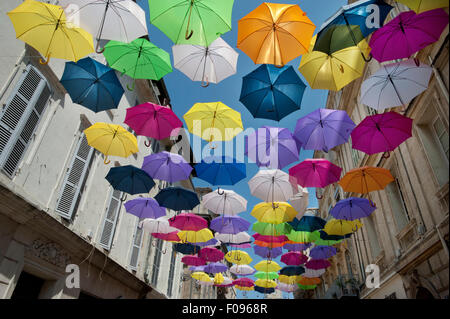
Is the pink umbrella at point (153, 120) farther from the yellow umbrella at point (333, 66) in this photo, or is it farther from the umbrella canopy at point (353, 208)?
the umbrella canopy at point (353, 208)

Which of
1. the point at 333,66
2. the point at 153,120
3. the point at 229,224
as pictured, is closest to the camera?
the point at 333,66

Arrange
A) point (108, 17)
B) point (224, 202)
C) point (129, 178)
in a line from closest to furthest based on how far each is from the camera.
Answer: point (108, 17) → point (129, 178) → point (224, 202)

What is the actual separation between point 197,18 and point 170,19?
544 mm

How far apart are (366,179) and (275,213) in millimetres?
3132

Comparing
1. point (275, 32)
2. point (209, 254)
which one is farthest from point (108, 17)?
point (209, 254)

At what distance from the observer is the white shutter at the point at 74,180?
918 centimetres

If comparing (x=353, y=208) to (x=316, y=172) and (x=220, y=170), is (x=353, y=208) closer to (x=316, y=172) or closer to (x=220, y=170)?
(x=316, y=172)

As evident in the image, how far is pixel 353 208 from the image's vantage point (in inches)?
376

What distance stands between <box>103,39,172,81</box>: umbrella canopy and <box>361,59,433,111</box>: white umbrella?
4.59 m

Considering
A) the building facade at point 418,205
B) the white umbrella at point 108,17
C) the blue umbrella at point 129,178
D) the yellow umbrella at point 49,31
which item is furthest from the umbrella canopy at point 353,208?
the yellow umbrella at point 49,31

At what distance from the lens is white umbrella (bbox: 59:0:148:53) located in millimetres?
5902

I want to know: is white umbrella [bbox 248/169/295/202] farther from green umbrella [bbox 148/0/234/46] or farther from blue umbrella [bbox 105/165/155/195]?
green umbrella [bbox 148/0/234/46]

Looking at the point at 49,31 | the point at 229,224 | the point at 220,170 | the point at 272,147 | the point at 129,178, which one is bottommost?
the point at 229,224

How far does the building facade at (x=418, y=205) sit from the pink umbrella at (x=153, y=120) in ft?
19.0
